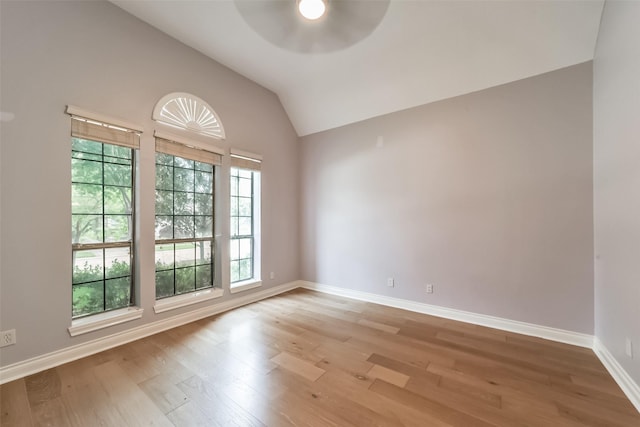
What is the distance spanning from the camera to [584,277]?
8.06 ft

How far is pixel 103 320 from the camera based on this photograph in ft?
7.80

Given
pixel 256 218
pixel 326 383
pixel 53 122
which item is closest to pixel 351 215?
pixel 256 218

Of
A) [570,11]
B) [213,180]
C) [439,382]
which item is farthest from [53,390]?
[570,11]

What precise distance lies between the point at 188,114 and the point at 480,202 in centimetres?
369

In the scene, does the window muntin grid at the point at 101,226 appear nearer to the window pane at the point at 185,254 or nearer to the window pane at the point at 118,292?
the window pane at the point at 118,292

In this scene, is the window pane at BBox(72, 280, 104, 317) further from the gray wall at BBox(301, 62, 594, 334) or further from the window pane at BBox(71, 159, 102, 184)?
the gray wall at BBox(301, 62, 594, 334)

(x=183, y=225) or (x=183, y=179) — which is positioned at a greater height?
(x=183, y=179)

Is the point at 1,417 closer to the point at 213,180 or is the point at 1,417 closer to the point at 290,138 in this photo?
the point at 213,180

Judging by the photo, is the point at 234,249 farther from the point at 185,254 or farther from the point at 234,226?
the point at 185,254

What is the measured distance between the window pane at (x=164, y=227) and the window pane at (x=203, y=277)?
603 millimetres

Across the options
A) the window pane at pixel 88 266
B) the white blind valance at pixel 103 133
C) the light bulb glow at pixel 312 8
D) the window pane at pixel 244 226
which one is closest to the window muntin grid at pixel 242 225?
the window pane at pixel 244 226

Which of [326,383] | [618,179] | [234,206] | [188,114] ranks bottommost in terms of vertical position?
[326,383]

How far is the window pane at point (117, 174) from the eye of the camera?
8.24 feet

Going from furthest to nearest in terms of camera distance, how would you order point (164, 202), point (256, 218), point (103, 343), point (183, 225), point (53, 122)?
point (256, 218), point (183, 225), point (164, 202), point (103, 343), point (53, 122)
